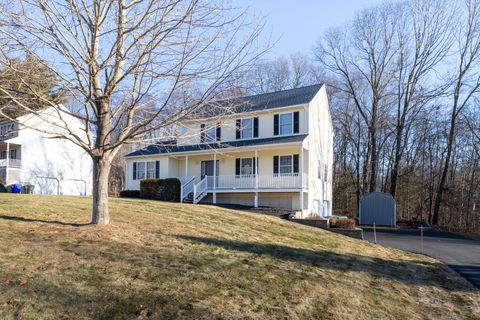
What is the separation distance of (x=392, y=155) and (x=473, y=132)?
279 inches

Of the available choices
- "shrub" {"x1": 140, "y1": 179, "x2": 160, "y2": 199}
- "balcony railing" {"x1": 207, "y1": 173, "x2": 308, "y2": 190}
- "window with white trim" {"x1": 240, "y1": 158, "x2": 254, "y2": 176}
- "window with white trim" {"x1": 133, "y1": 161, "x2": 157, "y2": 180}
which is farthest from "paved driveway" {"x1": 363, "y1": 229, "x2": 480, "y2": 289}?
"window with white trim" {"x1": 133, "y1": 161, "x2": 157, "y2": 180}

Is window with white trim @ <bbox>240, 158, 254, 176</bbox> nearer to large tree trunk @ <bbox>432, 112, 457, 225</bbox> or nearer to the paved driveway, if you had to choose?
the paved driveway

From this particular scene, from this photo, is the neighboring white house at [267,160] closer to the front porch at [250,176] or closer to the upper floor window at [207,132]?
the front porch at [250,176]

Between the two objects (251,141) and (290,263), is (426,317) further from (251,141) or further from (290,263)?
(251,141)

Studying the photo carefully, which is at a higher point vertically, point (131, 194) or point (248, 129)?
point (248, 129)

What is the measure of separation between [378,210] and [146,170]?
623 inches

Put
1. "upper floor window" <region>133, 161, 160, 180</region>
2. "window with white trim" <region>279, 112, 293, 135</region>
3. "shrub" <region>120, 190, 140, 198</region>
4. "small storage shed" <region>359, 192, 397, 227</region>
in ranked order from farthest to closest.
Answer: "upper floor window" <region>133, 161, 160, 180</region> < "small storage shed" <region>359, 192, 397, 227</region> < "shrub" <region>120, 190, 140, 198</region> < "window with white trim" <region>279, 112, 293, 135</region>

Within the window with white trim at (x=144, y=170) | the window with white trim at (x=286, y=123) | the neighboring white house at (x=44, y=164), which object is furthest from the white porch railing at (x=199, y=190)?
the neighboring white house at (x=44, y=164)

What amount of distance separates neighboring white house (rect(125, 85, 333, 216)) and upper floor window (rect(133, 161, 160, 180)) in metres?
0.09

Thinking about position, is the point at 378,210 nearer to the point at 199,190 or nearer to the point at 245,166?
the point at 245,166

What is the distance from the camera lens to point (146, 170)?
28219 millimetres

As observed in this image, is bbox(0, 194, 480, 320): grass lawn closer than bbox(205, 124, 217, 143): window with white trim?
Yes

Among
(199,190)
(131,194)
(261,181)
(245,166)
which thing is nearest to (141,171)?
(131,194)

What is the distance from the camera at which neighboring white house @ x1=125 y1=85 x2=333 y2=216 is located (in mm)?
22703
